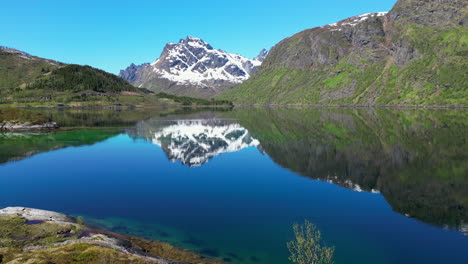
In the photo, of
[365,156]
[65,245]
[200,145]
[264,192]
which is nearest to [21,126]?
[200,145]

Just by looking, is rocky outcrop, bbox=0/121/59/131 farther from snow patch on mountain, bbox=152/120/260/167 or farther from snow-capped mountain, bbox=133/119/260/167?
snow patch on mountain, bbox=152/120/260/167

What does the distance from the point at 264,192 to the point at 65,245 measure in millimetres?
31597

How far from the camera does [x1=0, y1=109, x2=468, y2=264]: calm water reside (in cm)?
3241

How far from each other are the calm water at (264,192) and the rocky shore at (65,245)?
117 inches

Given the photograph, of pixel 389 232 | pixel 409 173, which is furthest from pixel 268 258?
pixel 409 173

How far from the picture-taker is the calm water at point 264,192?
106ft

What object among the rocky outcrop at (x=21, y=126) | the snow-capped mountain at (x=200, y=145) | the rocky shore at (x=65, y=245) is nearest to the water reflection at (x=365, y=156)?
the snow-capped mountain at (x=200, y=145)

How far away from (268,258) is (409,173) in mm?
43915

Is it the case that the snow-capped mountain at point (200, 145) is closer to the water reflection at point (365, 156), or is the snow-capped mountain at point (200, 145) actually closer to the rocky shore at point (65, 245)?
the water reflection at point (365, 156)

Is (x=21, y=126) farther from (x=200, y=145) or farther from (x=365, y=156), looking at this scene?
(x=365, y=156)

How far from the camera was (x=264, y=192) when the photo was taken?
50.2 meters

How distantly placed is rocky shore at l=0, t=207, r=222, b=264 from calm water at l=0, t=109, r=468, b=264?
9.76ft

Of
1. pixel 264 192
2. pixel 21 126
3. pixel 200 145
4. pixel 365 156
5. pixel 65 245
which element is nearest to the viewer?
pixel 65 245

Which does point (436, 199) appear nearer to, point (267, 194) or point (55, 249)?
point (267, 194)
